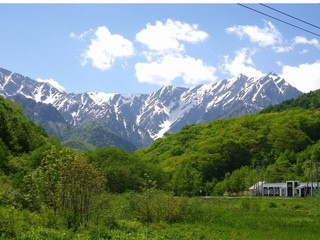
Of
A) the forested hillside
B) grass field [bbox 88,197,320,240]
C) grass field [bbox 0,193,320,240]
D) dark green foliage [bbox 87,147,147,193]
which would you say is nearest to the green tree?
grass field [bbox 0,193,320,240]

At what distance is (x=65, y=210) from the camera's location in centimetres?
2917

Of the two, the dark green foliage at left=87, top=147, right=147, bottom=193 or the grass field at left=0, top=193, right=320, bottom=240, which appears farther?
the dark green foliage at left=87, top=147, right=147, bottom=193

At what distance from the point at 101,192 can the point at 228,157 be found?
139203mm

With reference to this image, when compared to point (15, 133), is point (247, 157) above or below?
above

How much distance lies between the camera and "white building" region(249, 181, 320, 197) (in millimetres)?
128250

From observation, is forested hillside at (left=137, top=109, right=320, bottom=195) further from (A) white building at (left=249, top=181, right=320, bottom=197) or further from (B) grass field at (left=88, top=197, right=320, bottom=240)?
(B) grass field at (left=88, top=197, right=320, bottom=240)

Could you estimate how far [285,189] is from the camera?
136750 mm

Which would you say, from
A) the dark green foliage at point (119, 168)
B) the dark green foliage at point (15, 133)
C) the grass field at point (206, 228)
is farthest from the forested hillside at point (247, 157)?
the grass field at point (206, 228)

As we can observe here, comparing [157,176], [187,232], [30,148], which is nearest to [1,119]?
[30,148]

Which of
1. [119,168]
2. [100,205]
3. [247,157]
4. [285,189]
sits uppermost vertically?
[247,157]

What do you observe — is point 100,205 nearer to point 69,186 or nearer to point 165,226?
point 69,186

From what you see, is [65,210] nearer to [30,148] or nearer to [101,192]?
[101,192]

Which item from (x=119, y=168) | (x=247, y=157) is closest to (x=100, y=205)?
(x=119, y=168)

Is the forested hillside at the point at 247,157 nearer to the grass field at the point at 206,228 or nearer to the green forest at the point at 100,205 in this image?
the green forest at the point at 100,205
